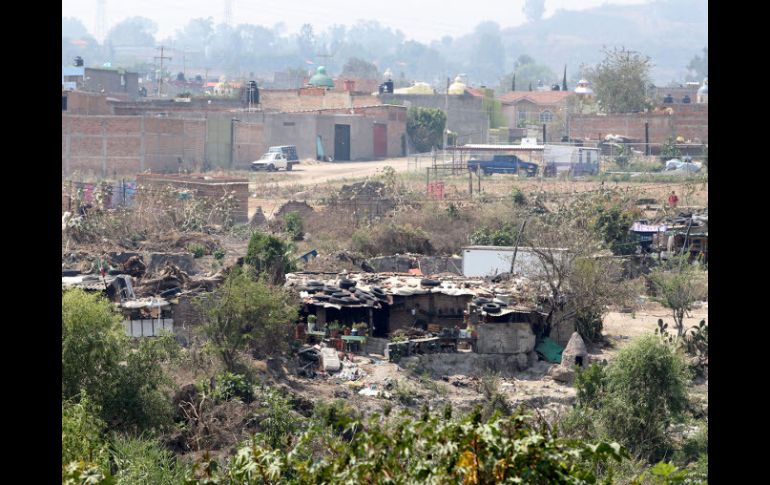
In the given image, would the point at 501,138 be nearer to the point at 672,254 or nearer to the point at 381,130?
the point at 381,130

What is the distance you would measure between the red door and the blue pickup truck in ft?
37.0

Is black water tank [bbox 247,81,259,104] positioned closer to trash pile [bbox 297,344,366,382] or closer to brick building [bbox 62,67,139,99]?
brick building [bbox 62,67,139,99]

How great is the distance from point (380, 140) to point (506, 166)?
40.4 feet

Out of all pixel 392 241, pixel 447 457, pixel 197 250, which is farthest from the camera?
pixel 392 241

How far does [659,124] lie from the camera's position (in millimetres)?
48531

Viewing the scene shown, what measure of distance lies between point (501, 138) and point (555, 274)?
1545 inches

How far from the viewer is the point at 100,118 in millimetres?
42219

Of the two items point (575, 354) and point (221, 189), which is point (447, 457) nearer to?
point (575, 354)

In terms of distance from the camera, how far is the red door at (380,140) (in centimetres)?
5216

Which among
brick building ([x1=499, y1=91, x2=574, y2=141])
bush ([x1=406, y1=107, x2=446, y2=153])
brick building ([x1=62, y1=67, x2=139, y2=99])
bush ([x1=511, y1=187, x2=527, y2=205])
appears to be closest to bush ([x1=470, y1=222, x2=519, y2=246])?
bush ([x1=511, y1=187, x2=527, y2=205])

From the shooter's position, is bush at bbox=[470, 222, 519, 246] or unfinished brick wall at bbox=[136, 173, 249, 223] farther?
unfinished brick wall at bbox=[136, 173, 249, 223]

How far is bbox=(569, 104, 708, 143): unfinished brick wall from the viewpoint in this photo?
48.0 metres

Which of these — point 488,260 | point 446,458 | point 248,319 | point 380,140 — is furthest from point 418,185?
point 446,458
